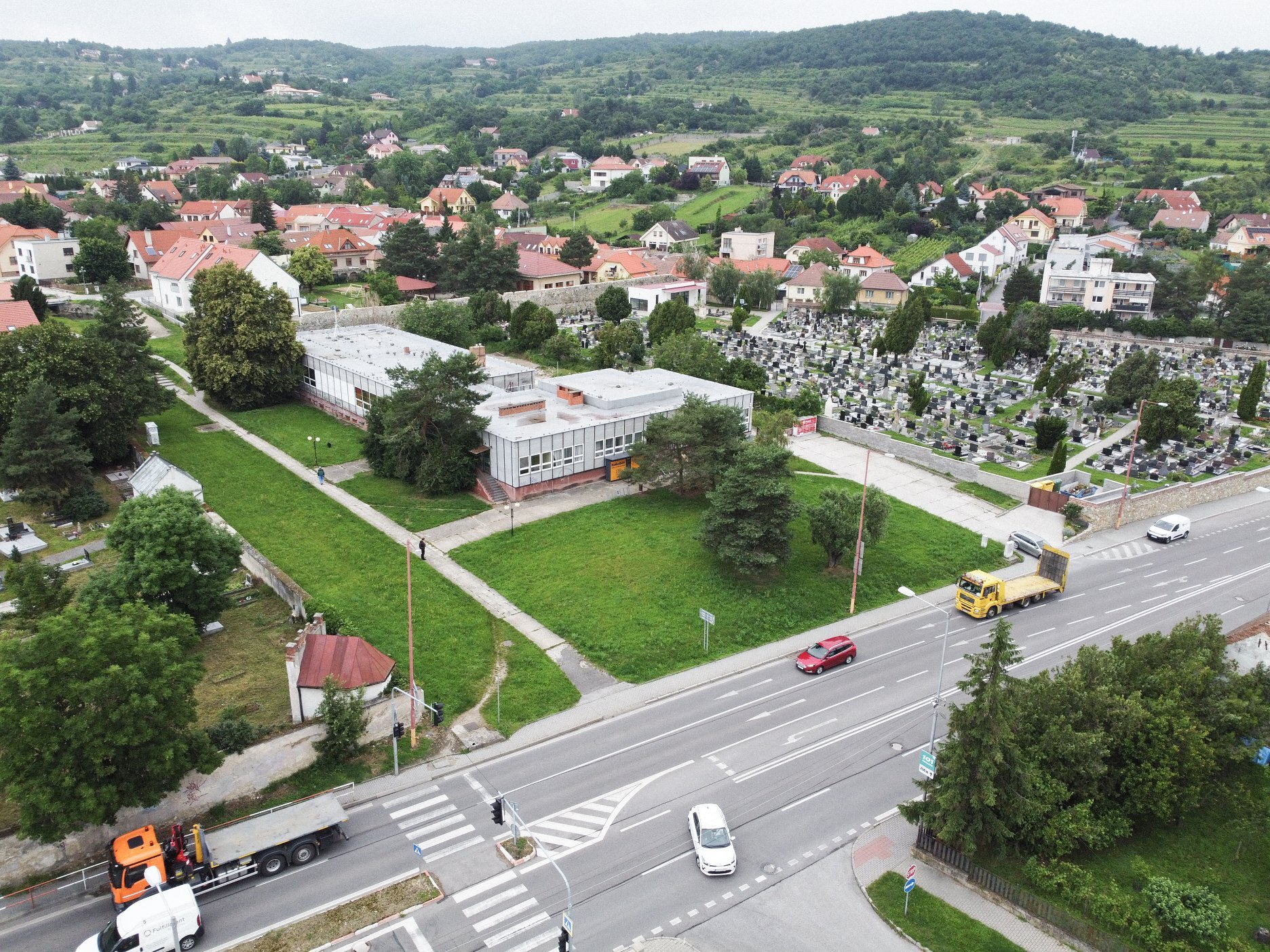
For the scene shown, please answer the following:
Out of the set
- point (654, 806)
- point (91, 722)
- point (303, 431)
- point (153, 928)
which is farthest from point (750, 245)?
point (153, 928)

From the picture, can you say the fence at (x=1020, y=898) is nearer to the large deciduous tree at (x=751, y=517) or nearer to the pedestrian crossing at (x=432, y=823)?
the pedestrian crossing at (x=432, y=823)

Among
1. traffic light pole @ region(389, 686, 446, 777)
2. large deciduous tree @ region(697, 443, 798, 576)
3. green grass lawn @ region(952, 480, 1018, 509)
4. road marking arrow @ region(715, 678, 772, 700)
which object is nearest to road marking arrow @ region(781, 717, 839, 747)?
road marking arrow @ region(715, 678, 772, 700)

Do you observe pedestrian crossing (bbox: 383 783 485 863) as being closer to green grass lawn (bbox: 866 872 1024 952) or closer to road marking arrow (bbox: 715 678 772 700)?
road marking arrow (bbox: 715 678 772 700)

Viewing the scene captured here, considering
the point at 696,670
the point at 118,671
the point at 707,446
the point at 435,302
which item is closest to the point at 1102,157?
the point at 435,302

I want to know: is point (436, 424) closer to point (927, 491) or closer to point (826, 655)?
point (826, 655)

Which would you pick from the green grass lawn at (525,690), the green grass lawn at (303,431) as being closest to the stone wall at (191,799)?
the green grass lawn at (525,690)

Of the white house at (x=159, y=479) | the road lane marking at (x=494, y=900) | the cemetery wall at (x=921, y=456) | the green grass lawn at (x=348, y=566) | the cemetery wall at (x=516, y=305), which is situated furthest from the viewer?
the cemetery wall at (x=516, y=305)
